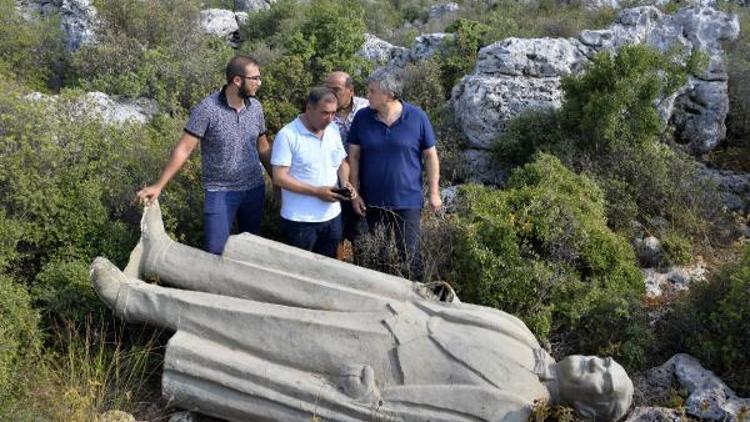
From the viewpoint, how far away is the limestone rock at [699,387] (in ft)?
11.6

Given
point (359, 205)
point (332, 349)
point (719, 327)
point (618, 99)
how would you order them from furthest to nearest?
point (618, 99)
point (359, 205)
point (719, 327)
point (332, 349)

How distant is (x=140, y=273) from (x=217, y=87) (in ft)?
18.1

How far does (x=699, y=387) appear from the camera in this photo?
390cm

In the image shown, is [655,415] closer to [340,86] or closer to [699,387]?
[699,387]

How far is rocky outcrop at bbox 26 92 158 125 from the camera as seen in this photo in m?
6.15

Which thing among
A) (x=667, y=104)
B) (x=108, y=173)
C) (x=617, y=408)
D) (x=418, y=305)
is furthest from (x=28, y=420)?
(x=667, y=104)

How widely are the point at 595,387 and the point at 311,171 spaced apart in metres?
2.28

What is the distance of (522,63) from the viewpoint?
25.8 ft

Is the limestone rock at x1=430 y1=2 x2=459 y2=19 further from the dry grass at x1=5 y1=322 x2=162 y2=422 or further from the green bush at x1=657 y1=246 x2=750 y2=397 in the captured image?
the dry grass at x1=5 y1=322 x2=162 y2=422

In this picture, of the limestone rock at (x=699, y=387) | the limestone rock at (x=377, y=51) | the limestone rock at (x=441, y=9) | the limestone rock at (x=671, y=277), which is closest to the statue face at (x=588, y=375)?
the limestone rock at (x=699, y=387)

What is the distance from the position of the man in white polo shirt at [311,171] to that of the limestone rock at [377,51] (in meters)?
6.13

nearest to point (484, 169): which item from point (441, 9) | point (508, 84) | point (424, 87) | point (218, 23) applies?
point (508, 84)

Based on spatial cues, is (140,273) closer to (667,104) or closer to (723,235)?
(723,235)

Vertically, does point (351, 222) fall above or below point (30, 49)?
above
